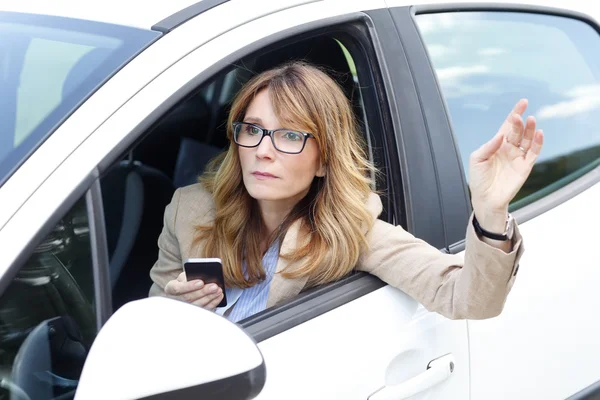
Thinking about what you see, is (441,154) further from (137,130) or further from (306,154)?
(137,130)

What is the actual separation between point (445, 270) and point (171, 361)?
712 millimetres

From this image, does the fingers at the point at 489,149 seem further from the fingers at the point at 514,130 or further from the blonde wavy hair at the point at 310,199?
the blonde wavy hair at the point at 310,199

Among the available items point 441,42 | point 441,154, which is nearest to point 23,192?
point 441,154

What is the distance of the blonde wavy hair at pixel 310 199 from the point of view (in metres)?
1.87

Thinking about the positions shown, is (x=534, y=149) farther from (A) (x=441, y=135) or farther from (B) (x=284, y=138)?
(B) (x=284, y=138)

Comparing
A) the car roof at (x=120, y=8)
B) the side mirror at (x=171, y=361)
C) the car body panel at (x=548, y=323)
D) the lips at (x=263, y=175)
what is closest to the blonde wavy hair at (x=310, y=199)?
the lips at (x=263, y=175)

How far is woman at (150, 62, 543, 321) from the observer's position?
1610 mm

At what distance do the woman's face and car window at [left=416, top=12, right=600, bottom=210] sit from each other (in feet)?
1.20

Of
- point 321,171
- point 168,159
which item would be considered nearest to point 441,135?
point 321,171

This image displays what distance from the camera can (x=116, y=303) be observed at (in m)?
1.94

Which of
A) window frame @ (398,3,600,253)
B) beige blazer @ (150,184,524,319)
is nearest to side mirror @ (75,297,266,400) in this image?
beige blazer @ (150,184,524,319)

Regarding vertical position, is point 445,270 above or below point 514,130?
below

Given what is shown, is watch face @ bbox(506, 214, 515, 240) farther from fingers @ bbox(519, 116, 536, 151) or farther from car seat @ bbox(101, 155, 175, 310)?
car seat @ bbox(101, 155, 175, 310)

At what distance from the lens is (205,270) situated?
5.64 feet
